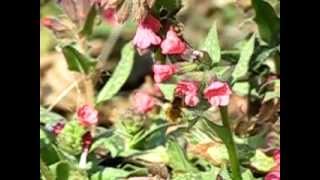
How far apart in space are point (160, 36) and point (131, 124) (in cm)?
41

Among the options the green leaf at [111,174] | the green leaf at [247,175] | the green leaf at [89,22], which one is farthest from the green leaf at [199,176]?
the green leaf at [89,22]

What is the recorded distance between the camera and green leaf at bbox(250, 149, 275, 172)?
6.21ft

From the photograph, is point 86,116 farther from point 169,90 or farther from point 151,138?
point 169,90

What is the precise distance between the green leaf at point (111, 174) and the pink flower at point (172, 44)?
33 cm

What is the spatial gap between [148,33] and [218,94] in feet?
0.54

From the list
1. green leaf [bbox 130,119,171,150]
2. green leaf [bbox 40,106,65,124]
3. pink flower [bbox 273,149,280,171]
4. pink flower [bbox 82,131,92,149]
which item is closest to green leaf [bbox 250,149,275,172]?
pink flower [bbox 273,149,280,171]

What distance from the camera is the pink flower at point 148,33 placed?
1.65 m

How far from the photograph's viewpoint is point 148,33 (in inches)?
65.1

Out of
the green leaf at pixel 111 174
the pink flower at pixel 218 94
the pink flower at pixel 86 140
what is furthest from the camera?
the pink flower at pixel 86 140

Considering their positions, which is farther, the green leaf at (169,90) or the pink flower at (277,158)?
the pink flower at (277,158)

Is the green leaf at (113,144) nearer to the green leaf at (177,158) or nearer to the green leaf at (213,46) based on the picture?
the green leaf at (177,158)

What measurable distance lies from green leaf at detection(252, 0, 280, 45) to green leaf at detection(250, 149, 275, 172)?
0.94 feet
